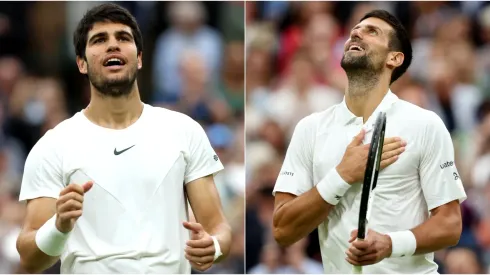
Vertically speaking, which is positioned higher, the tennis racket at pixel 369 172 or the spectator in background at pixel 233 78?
the tennis racket at pixel 369 172

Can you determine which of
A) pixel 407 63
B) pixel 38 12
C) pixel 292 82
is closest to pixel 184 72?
pixel 292 82

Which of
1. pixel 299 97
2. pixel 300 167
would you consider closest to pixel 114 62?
pixel 300 167

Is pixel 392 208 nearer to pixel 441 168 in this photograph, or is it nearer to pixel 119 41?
pixel 441 168

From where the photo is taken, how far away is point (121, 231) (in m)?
5.58

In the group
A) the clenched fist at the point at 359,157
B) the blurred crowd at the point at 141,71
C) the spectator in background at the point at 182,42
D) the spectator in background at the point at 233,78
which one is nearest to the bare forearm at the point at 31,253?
the clenched fist at the point at 359,157

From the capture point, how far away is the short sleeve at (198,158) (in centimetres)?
573

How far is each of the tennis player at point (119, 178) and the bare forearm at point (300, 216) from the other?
0.38 meters

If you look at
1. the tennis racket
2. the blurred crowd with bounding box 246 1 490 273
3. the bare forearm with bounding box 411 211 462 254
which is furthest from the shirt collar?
the blurred crowd with bounding box 246 1 490 273

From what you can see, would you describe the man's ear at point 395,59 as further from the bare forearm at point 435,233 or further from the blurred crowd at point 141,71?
the blurred crowd at point 141,71

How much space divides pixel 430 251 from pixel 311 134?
0.90 meters

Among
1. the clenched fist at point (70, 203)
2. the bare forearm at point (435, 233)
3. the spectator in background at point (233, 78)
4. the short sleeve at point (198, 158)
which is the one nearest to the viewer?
the clenched fist at point (70, 203)

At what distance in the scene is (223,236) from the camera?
18.4 ft

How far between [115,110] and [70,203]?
0.82 meters

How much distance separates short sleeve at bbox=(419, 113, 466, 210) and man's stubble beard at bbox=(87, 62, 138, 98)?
5.09 ft
